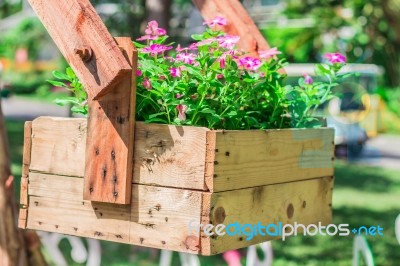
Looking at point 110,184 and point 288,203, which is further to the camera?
point 288,203

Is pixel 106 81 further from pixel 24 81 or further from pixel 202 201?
pixel 24 81

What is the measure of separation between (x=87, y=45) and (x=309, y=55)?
2236 centimetres

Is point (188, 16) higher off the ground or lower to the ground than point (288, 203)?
higher

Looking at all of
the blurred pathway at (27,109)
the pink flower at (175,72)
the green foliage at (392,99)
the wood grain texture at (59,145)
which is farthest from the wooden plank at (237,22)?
the green foliage at (392,99)

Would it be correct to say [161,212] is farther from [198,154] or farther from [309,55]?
[309,55]

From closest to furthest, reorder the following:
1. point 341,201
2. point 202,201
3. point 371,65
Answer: point 202,201 → point 341,201 → point 371,65

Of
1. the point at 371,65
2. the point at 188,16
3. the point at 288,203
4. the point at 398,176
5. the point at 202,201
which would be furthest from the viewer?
the point at 371,65

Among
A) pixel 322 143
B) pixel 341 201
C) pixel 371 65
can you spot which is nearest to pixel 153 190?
pixel 322 143

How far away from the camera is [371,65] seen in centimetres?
2206

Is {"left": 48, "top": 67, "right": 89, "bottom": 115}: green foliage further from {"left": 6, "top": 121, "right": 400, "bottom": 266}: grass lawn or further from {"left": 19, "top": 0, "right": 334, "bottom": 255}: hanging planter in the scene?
{"left": 6, "top": 121, "right": 400, "bottom": 266}: grass lawn

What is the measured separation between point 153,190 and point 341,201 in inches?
350

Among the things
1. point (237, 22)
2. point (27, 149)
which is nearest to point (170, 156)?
point (27, 149)

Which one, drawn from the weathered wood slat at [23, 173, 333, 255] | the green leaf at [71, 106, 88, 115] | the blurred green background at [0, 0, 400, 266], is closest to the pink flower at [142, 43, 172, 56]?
the green leaf at [71, 106, 88, 115]

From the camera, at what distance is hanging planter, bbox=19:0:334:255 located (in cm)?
212
